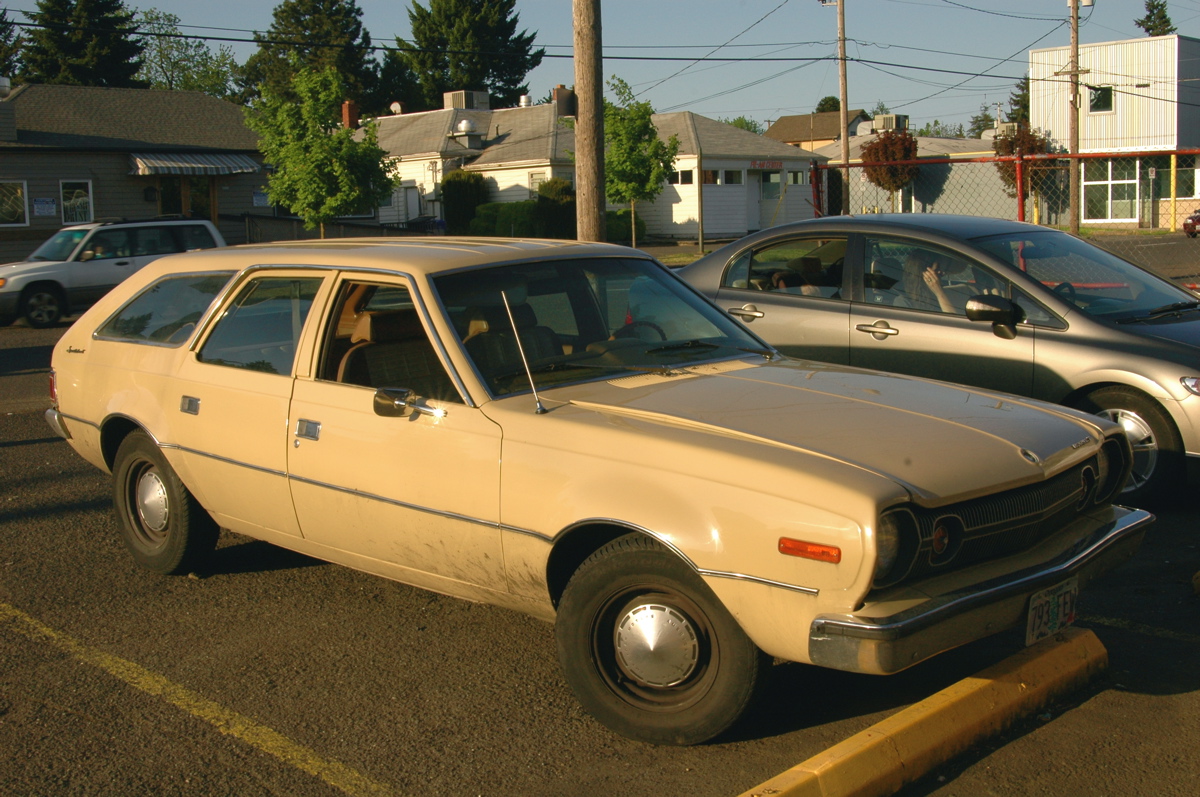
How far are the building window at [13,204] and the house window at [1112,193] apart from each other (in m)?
36.4

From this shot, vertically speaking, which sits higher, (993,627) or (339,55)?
(339,55)

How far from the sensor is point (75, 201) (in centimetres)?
3162

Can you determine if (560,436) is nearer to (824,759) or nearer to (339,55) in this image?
(824,759)

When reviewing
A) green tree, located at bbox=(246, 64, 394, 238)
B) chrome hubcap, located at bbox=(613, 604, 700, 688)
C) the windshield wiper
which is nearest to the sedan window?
chrome hubcap, located at bbox=(613, 604, 700, 688)

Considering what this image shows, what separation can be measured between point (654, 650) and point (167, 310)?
3335 mm

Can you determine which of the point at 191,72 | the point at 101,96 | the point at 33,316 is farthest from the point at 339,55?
the point at 33,316

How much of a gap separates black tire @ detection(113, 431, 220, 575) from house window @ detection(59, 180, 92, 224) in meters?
28.7

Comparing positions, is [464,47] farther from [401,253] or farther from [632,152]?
[401,253]

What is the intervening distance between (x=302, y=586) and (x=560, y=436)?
2.18 m

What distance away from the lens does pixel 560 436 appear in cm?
387

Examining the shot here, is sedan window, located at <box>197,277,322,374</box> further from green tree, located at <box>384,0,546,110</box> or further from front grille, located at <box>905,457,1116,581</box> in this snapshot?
green tree, located at <box>384,0,546,110</box>

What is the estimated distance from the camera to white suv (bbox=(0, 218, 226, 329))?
59.3 ft

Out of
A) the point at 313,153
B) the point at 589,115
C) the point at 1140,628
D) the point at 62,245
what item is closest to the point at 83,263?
the point at 62,245

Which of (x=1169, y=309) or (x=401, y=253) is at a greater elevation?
(x=401, y=253)
